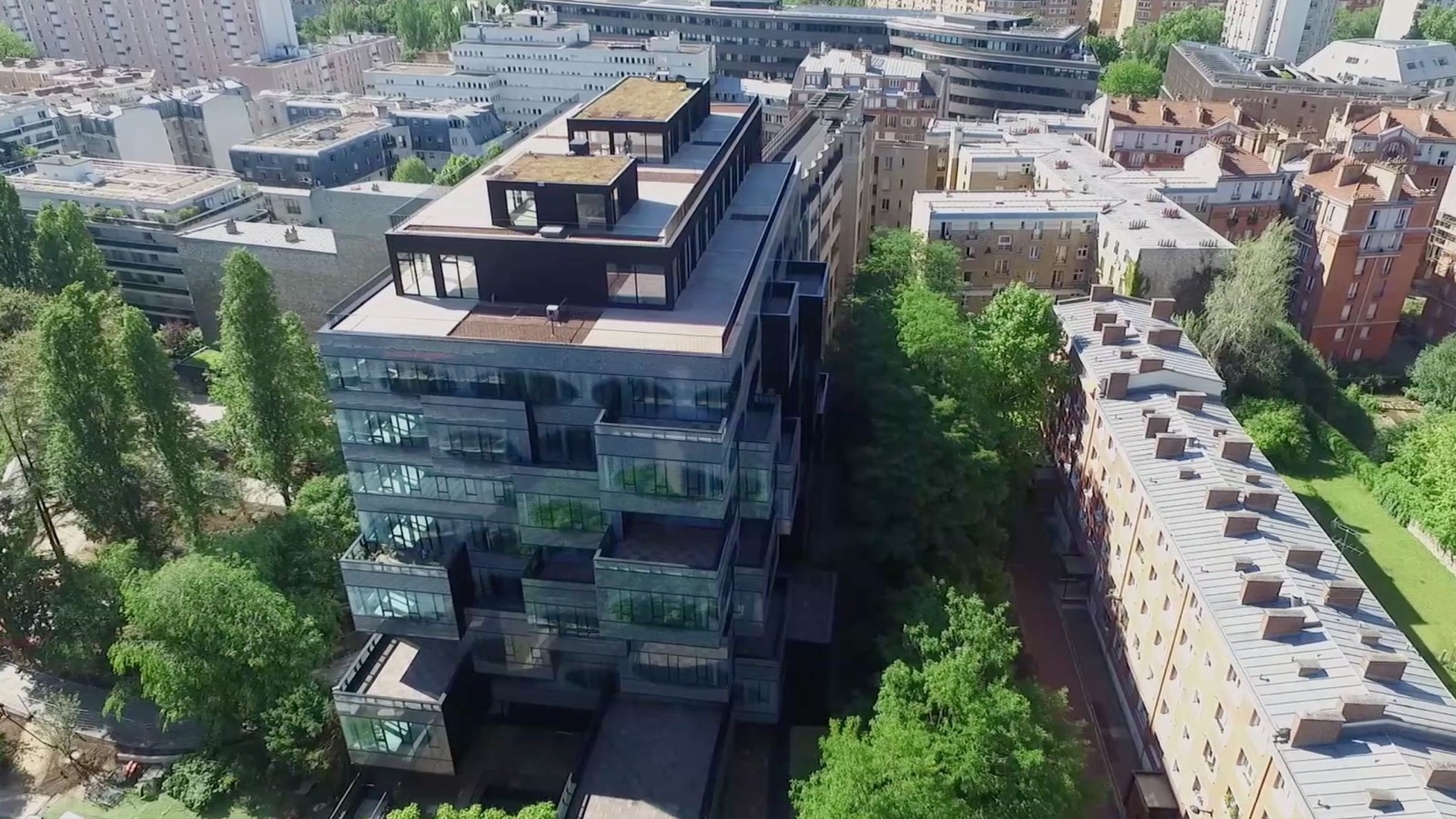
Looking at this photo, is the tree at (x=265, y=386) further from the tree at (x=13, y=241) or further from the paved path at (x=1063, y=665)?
the paved path at (x=1063, y=665)

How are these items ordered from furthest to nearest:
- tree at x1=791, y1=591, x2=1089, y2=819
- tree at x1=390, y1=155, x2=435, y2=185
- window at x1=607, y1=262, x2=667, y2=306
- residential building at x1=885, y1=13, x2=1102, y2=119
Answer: residential building at x1=885, y1=13, x2=1102, y2=119, tree at x1=390, y1=155, x2=435, y2=185, window at x1=607, y1=262, x2=667, y2=306, tree at x1=791, y1=591, x2=1089, y2=819

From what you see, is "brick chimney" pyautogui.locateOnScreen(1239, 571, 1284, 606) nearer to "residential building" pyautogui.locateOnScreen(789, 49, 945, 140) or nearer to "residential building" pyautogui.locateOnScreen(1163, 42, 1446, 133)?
"residential building" pyautogui.locateOnScreen(789, 49, 945, 140)

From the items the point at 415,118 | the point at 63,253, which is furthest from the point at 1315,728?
the point at 415,118

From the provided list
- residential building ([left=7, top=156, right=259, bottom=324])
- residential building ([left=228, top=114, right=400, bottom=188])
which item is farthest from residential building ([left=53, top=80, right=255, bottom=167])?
residential building ([left=7, top=156, right=259, bottom=324])

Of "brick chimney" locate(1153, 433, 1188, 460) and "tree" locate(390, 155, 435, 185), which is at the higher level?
"tree" locate(390, 155, 435, 185)

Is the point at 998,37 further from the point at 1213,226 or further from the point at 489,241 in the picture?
the point at 489,241

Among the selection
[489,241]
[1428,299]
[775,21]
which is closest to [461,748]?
[489,241]
